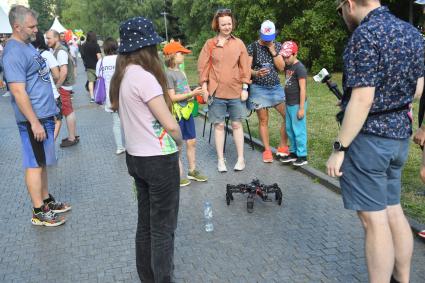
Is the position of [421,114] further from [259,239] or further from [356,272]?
→ [259,239]

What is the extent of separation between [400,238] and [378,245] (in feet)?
0.92

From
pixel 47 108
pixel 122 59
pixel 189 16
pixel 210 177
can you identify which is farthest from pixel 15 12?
pixel 189 16

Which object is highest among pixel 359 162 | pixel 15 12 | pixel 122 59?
pixel 15 12

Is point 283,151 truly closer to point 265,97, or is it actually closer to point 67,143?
point 265,97

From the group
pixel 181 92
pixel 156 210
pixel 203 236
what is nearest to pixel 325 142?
pixel 181 92

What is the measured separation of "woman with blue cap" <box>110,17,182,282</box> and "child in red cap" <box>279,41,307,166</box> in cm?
333

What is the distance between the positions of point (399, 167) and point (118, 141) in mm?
5504

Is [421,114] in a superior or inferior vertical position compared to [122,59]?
inferior

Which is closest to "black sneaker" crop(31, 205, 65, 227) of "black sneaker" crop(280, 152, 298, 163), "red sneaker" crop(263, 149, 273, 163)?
"red sneaker" crop(263, 149, 273, 163)

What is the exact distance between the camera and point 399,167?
113 inches

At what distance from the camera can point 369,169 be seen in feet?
8.79

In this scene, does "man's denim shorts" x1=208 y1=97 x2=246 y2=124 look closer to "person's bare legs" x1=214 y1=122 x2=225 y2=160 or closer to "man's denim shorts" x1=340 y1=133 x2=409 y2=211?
"person's bare legs" x1=214 y1=122 x2=225 y2=160

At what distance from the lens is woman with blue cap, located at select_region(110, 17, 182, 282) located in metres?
2.90

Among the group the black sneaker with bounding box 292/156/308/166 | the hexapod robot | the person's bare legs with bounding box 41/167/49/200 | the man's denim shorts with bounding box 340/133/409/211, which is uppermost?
the man's denim shorts with bounding box 340/133/409/211
